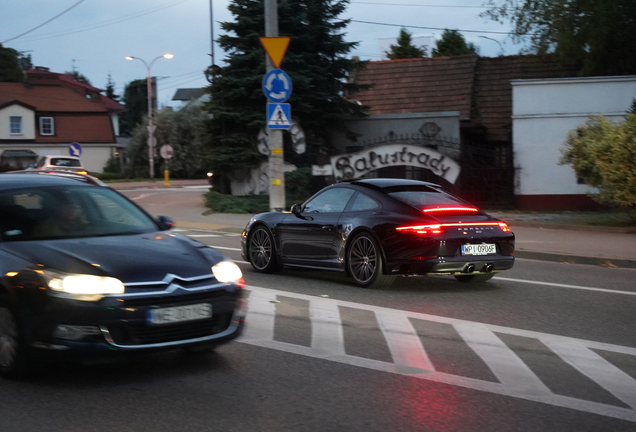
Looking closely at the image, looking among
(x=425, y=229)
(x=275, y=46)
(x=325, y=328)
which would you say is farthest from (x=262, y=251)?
(x=275, y=46)

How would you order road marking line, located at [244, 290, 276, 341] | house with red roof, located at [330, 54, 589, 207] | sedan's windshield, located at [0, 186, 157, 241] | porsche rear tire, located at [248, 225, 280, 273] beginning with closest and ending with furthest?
1. sedan's windshield, located at [0, 186, 157, 241]
2. road marking line, located at [244, 290, 276, 341]
3. porsche rear tire, located at [248, 225, 280, 273]
4. house with red roof, located at [330, 54, 589, 207]

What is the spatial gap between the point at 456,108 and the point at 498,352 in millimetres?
23848

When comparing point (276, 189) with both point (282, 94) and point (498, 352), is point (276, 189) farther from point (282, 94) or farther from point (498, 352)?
point (498, 352)

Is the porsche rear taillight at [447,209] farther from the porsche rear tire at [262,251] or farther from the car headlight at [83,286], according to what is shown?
the car headlight at [83,286]

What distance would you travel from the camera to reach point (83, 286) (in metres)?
5.31

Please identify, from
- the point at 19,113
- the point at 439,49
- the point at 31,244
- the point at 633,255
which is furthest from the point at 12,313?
the point at 19,113

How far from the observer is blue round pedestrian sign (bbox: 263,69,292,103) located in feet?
50.2

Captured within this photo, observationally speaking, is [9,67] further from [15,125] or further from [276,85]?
[276,85]

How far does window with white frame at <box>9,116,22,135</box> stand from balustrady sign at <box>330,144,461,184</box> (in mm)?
49590

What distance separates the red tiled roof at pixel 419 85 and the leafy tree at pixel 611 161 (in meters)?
12.0

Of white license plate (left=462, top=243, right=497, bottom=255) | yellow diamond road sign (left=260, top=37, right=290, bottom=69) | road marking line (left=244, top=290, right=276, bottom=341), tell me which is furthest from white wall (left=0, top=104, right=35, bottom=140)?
white license plate (left=462, top=243, right=497, bottom=255)

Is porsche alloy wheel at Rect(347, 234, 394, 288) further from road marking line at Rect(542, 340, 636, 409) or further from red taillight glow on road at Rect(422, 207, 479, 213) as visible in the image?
road marking line at Rect(542, 340, 636, 409)

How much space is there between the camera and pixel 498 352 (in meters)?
6.63

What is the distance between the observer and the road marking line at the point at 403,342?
6184 millimetres
